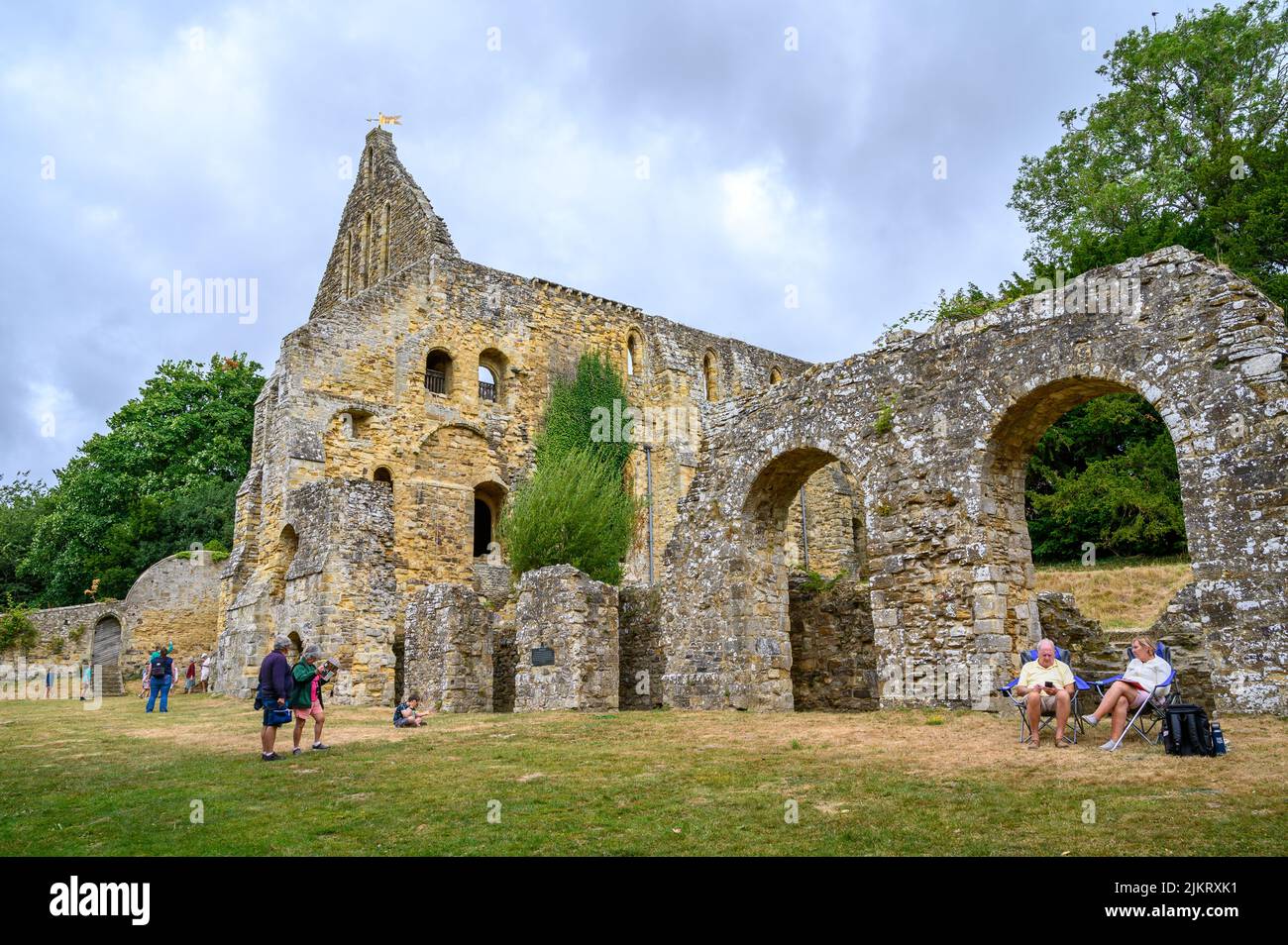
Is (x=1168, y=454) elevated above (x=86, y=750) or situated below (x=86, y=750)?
above

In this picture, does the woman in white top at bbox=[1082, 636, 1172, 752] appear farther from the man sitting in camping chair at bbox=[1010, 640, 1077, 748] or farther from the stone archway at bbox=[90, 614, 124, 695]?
the stone archway at bbox=[90, 614, 124, 695]

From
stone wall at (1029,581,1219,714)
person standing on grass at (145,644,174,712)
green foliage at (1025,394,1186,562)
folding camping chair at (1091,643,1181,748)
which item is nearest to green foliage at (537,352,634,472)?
person standing on grass at (145,644,174,712)

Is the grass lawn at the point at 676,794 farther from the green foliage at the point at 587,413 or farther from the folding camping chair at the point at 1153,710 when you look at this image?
the green foliage at the point at 587,413

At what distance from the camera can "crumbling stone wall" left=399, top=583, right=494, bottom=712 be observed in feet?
56.0

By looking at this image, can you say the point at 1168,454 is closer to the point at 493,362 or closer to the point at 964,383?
the point at 964,383

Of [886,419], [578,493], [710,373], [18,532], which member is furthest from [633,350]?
[18,532]

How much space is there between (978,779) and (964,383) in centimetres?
643

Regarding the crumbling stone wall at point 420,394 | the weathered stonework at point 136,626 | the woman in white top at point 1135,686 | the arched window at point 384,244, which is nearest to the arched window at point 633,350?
the crumbling stone wall at point 420,394

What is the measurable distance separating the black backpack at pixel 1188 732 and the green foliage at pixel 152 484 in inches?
1412

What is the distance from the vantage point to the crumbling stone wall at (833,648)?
48.4 feet

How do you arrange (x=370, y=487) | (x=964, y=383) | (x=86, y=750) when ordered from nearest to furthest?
(x=86, y=750) < (x=964, y=383) < (x=370, y=487)

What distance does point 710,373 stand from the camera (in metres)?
33.5
